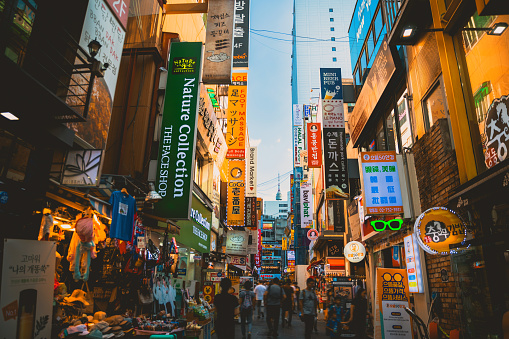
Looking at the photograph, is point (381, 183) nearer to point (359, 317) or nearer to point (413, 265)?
point (413, 265)

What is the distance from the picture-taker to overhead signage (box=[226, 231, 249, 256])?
76.6 ft

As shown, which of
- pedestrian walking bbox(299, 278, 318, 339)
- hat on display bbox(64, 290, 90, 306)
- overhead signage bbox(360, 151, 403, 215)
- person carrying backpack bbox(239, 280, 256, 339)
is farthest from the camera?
person carrying backpack bbox(239, 280, 256, 339)

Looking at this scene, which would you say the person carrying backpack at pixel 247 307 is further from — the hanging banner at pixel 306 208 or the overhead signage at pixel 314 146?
the hanging banner at pixel 306 208

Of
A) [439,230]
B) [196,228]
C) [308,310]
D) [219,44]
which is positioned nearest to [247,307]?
[308,310]

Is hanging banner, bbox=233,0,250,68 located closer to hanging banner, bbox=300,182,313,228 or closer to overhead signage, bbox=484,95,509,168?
overhead signage, bbox=484,95,509,168

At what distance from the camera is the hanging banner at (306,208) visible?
3672 cm

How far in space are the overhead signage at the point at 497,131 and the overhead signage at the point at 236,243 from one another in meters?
19.0

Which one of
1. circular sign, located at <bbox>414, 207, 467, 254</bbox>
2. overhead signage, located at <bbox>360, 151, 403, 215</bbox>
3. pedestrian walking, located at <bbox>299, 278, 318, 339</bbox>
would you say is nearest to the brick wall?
overhead signage, located at <bbox>360, 151, 403, 215</bbox>

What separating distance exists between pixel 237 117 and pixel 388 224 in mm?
14606

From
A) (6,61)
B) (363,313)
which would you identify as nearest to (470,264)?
(363,313)

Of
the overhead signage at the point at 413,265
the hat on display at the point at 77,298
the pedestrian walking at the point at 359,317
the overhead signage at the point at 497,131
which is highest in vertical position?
the overhead signage at the point at 497,131

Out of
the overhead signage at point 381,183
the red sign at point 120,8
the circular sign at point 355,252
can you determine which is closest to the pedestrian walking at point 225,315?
the overhead signage at point 381,183

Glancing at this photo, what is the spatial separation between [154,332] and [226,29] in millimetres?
10403

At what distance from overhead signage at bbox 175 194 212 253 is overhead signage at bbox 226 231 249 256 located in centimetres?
538
